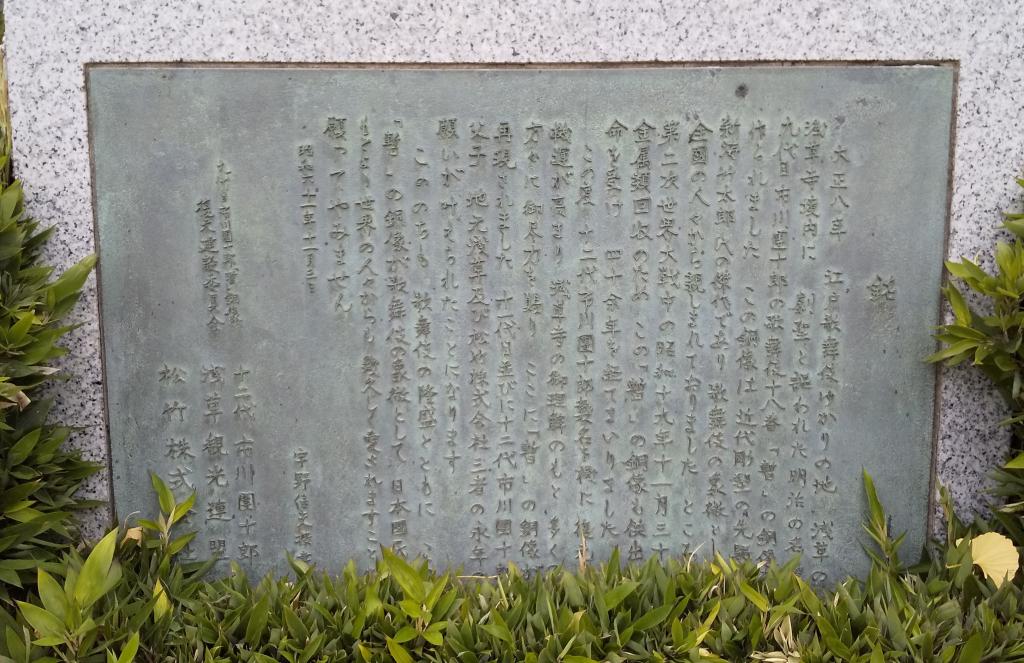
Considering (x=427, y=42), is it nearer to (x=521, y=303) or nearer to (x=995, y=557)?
(x=521, y=303)

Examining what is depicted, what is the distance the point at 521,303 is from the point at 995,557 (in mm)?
1933

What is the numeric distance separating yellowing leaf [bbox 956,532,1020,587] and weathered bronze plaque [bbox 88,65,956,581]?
24 cm

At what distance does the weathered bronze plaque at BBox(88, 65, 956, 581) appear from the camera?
2.75 meters

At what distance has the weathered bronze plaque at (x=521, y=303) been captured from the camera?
275 centimetres

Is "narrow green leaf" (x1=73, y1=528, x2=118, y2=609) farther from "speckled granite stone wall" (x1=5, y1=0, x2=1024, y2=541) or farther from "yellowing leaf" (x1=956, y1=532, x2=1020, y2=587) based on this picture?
"yellowing leaf" (x1=956, y1=532, x2=1020, y2=587)

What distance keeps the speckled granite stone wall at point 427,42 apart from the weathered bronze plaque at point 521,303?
0.25 ft

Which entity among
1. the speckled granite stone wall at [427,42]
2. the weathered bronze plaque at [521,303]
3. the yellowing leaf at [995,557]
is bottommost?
the yellowing leaf at [995,557]

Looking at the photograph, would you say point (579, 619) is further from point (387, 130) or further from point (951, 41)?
point (951, 41)

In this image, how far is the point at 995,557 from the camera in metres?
2.70

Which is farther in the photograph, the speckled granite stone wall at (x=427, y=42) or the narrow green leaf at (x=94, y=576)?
the speckled granite stone wall at (x=427, y=42)

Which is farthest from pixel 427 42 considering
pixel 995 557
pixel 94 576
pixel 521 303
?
pixel 995 557

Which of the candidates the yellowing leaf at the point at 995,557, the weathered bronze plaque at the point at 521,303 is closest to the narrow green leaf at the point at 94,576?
the weathered bronze plaque at the point at 521,303

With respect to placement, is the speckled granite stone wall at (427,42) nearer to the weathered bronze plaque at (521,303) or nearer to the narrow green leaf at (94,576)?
the weathered bronze plaque at (521,303)

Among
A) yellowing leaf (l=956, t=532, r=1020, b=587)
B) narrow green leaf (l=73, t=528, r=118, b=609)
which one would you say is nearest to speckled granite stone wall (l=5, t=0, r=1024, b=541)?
narrow green leaf (l=73, t=528, r=118, b=609)
